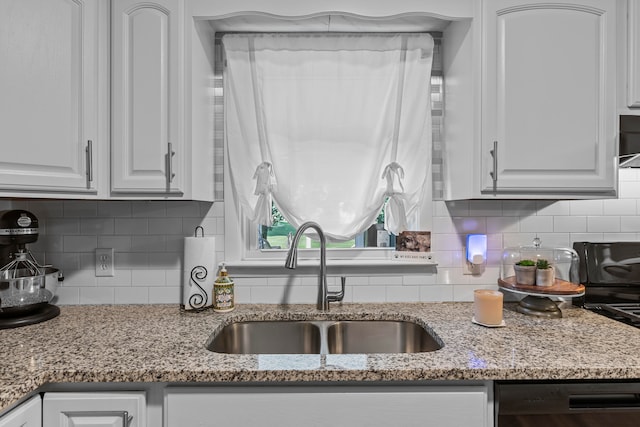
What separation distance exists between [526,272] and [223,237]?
1298 mm

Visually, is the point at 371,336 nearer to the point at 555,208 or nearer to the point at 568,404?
the point at 568,404

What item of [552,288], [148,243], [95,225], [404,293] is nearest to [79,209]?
[95,225]

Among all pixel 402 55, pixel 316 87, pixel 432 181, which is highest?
pixel 402 55

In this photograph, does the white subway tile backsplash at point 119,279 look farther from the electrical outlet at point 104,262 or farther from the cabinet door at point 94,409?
the cabinet door at point 94,409

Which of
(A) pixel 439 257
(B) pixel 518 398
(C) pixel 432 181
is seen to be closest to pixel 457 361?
(B) pixel 518 398

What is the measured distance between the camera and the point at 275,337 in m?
1.70

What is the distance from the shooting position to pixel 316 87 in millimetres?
1846

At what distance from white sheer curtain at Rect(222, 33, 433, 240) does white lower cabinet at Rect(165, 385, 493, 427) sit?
32.0 inches

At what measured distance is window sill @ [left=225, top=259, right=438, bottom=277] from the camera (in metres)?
1.85

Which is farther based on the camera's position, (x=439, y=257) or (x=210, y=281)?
(x=439, y=257)

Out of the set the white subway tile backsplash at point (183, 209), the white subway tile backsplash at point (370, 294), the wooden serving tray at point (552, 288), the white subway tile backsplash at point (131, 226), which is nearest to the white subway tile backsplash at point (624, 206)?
the wooden serving tray at point (552, 288)

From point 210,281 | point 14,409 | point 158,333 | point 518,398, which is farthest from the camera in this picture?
point 210,281

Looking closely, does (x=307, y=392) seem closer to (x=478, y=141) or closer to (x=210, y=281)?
(x=210, y=281)

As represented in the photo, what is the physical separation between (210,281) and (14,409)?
814 mm
